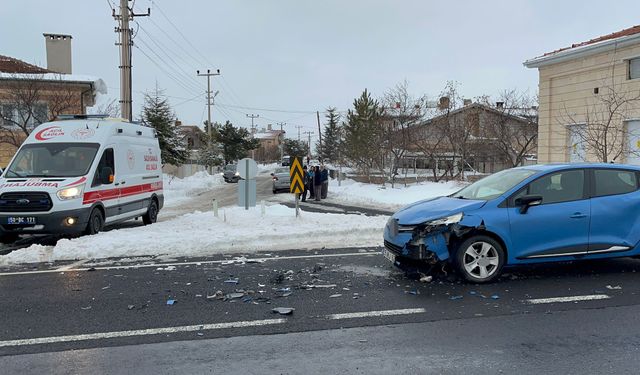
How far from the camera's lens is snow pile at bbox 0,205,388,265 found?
28.2 ft

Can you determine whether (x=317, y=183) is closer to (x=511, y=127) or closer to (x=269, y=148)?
(x=511, y=127)

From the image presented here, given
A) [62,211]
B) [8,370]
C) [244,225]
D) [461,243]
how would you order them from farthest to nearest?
[244,225], [62,211], [461,243], [8,370]

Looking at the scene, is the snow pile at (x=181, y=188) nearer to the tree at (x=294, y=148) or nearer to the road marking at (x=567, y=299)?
the road marking at (x=567, y=299)

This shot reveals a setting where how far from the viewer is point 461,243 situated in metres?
6.20

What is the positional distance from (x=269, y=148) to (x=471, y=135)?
117 metres

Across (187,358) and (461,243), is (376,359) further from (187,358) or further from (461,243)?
(461,243)

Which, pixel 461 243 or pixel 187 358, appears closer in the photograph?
pixel 187 358

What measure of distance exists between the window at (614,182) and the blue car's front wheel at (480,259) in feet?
5.54

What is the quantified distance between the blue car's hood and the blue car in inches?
0.5

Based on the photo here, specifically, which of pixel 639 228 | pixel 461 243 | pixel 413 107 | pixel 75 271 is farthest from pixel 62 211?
pixel 413 107

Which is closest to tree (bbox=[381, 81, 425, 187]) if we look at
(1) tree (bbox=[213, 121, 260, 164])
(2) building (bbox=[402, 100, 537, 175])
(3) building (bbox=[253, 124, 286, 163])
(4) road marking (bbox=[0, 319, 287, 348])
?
(2) building (bbox=[402, 100, 537, 175])

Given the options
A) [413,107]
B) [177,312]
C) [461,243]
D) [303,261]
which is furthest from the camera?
[413,107]

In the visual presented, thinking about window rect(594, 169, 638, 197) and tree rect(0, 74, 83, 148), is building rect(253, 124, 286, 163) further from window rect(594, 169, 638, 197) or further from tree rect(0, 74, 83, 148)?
window rect(594, 169, 638, 197)

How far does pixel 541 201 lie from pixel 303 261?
363 cm
